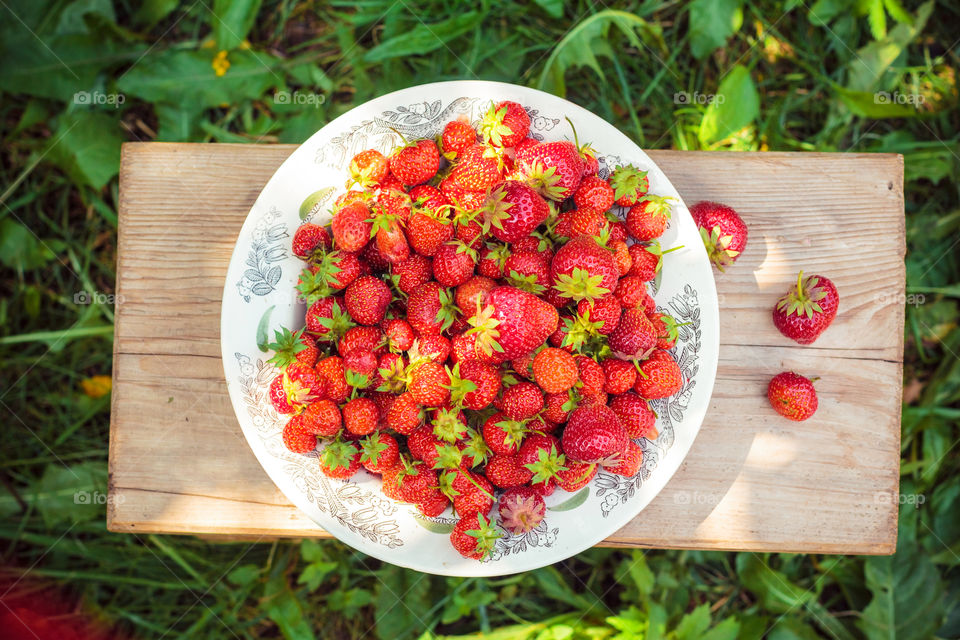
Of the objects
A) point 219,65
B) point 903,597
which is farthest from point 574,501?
point 219,65

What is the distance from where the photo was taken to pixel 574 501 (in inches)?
54.0

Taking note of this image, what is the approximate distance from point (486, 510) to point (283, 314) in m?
0.57

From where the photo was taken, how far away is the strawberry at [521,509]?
4.30 feet

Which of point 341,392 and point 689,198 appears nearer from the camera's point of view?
point 341,392

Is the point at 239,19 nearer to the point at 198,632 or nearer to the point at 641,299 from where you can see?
the point at 641,299

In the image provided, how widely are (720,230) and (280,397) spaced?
1046 millimetres

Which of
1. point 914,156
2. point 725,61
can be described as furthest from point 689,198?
point 914,156

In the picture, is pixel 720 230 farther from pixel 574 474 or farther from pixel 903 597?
pixel 903 597

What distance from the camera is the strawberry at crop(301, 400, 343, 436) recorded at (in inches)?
51.4

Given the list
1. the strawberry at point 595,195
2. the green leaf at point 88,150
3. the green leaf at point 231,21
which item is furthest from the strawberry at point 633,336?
the green leaf at point 88,150

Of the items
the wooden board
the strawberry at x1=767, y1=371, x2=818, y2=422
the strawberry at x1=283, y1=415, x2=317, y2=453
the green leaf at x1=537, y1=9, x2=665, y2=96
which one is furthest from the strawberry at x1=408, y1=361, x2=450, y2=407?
the green leaf at x1=537, y1=9, x2=665, y2=96

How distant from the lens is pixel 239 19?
209 cm

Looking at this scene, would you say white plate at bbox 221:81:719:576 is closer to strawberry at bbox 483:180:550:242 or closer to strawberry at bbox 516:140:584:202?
strawberry at bbox 516:140:584:202

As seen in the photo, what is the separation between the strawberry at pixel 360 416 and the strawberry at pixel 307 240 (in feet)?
1.03
